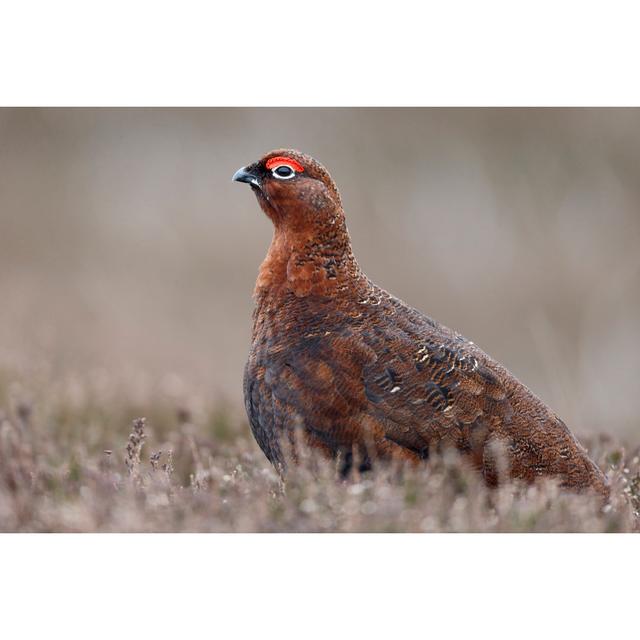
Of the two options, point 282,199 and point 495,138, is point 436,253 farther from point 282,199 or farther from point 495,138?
point 282,199

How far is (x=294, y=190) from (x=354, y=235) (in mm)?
5587

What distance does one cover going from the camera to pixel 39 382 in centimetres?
717

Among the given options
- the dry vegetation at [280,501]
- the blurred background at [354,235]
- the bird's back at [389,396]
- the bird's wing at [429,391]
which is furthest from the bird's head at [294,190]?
the blurred background at [354,235]

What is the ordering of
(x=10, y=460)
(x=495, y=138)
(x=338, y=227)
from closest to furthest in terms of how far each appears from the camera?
1. (x=10, y=460)
2. (x=338, y=227)
3. (x=495, y=138)

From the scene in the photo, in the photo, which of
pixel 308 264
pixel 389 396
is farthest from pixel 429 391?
pixel 308 264

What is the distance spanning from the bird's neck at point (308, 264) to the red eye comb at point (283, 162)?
30cm

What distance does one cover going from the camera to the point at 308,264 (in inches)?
186

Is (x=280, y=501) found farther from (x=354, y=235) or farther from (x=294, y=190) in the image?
(x=354, y=235)

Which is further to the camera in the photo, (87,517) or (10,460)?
(10,460)

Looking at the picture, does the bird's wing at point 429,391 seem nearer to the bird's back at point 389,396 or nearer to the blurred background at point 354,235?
the bird's back at point 389,396

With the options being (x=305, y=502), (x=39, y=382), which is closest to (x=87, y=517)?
(x=305, y=502)

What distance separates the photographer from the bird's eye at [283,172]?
4.87m

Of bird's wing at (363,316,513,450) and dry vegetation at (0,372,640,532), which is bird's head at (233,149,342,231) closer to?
bird's wing at (363,316,513,450)

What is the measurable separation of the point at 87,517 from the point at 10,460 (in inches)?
44.7
